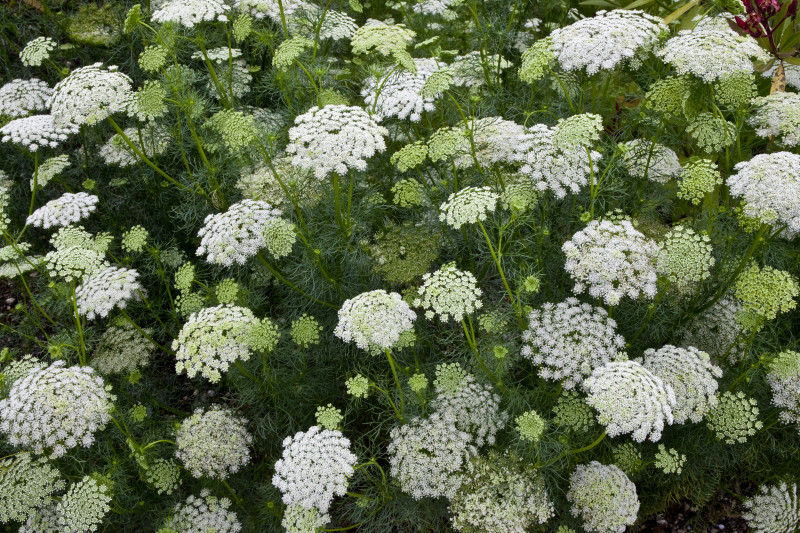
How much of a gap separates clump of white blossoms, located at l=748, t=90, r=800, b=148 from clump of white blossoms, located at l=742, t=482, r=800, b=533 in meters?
2.95

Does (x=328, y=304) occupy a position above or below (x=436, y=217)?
below

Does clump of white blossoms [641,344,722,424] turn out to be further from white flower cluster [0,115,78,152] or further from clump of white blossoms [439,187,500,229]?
white flower cluster [0,115,78,152]

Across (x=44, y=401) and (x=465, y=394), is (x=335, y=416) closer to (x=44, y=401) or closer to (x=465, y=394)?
(x=465, y=394)

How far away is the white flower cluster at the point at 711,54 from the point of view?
432 cm

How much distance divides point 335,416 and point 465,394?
1.13m

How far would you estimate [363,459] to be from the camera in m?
4.95

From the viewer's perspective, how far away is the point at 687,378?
13.8ft

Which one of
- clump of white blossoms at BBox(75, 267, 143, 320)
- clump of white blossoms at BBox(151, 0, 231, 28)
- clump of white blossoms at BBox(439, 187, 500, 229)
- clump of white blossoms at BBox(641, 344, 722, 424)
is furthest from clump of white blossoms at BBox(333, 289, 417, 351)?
clump of white blossoms at BBox(151, 0, 231, 28)

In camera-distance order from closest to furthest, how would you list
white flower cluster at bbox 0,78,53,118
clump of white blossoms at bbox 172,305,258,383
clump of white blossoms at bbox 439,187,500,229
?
clump of white blossoms at bbox 439,187,500,229
clump of white blossoms at bbox 172,305,258,383
white flower cluster at bbox 0,78,53,118

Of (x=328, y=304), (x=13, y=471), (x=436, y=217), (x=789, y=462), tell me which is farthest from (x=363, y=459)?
(x=789, y=462)

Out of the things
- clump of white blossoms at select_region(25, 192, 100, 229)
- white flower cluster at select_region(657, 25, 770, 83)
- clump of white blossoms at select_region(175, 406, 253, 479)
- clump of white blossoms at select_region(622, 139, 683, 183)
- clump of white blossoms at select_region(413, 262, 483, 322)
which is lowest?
clump of white blossoms at select_region(175, 406, 253, 479)

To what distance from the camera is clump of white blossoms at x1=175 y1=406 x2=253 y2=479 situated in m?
4.64

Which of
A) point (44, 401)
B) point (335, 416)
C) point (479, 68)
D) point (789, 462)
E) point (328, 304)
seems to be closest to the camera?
point (335, 416)

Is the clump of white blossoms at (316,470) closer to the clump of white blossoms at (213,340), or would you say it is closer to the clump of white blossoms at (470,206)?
the clump of white blossoms at (213,340)
